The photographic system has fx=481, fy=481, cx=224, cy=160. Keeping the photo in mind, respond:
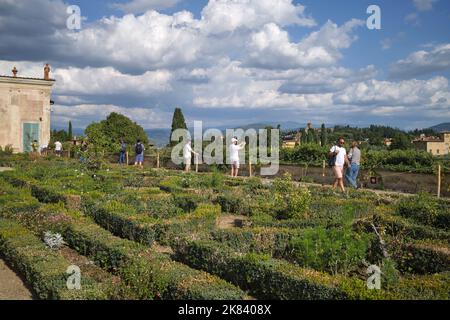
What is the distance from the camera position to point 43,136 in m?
32.6

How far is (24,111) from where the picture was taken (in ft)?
105

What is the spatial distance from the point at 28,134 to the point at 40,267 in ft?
91.3

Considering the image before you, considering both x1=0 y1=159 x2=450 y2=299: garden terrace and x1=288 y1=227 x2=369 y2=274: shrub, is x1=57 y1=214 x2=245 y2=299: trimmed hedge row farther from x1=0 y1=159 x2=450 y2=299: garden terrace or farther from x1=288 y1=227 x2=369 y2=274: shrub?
x1=288 y1=227 x2=369 y2=274: shrub

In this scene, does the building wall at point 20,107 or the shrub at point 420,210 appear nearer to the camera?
the shrub at point 420,210

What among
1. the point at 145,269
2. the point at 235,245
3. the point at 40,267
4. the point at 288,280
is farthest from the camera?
the point at 235,245

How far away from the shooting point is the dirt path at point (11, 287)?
6266mm

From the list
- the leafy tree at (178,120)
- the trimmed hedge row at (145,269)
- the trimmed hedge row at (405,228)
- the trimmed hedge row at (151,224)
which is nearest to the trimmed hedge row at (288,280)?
the trimmed hedge row at (145,269)

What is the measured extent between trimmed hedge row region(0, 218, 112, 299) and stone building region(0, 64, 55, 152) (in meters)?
25.0

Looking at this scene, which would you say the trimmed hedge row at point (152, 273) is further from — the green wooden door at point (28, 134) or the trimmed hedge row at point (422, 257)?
the green wooden door at point (28, 134)

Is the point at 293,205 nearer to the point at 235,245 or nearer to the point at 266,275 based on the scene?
the point at 235,245

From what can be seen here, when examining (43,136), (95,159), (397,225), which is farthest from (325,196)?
(43,136)

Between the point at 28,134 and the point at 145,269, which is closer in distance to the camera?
the point at 145,269

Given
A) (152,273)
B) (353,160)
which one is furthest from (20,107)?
(152,273)
